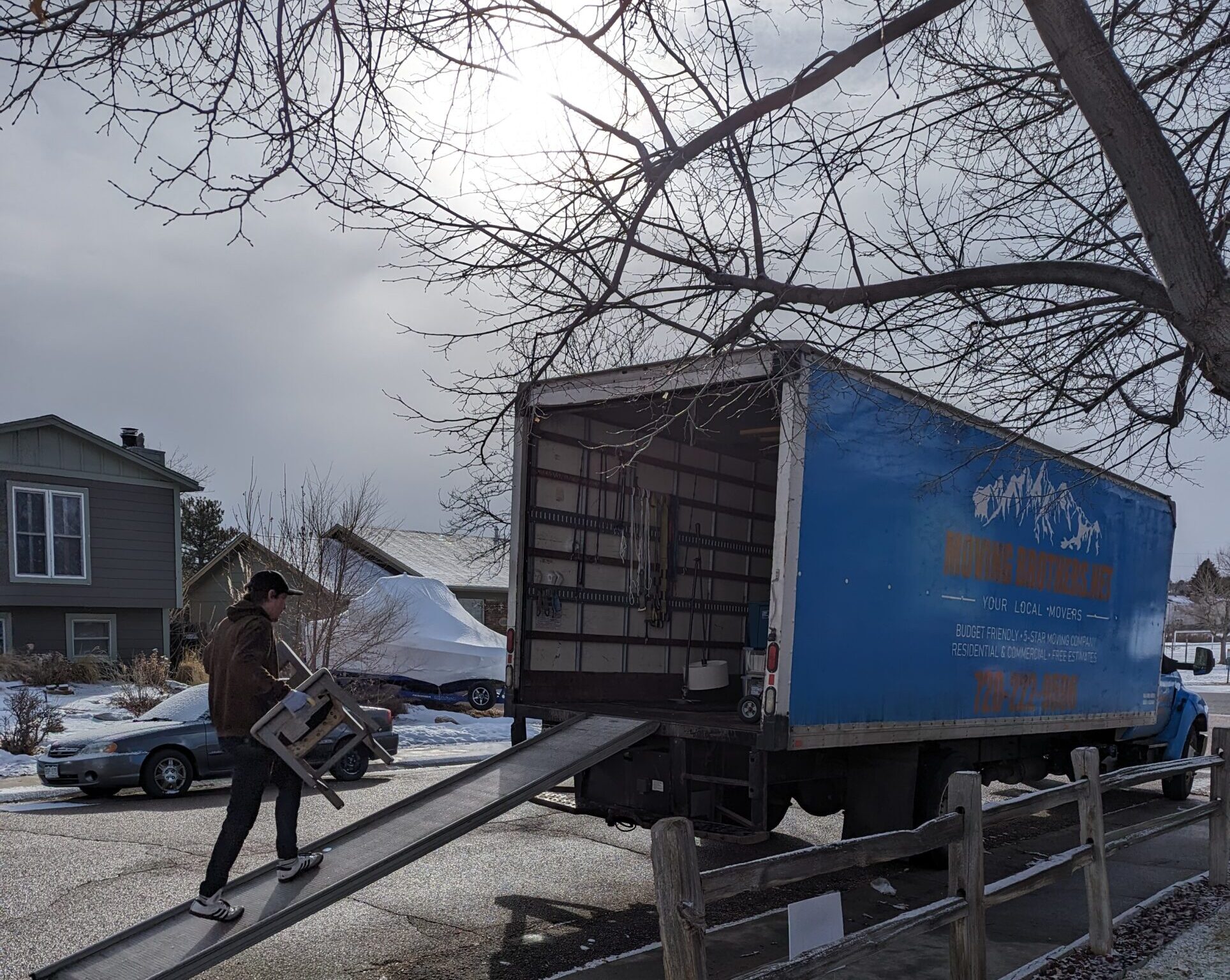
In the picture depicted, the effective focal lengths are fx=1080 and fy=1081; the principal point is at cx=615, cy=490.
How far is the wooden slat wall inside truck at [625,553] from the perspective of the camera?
8.62 m

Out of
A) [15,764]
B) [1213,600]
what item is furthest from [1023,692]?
[1213,600]

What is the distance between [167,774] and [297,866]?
6.23 m

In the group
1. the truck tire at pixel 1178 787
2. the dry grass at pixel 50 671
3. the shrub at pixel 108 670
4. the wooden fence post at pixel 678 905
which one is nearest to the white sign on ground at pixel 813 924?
the wooden fence post at pixel 678 905

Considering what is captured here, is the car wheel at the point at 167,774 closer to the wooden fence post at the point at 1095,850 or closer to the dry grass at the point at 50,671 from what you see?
the wooden fence post at the point at 1095,850

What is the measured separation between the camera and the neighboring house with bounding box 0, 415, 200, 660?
22250mm

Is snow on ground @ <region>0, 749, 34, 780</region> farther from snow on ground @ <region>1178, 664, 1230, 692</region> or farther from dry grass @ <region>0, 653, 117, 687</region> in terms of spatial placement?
snow on ground @ <region>1178, 664, 1230, 692</region>

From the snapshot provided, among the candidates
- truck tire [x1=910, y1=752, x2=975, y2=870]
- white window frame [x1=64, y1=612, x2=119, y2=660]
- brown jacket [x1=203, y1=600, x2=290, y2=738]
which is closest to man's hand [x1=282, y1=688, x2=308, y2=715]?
brown jacket [x1=203, y1=600, x2=290, y2=738]

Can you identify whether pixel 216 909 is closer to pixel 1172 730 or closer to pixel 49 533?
pixel 1172 730

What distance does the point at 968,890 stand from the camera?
4.98m

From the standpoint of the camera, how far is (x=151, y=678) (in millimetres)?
18906

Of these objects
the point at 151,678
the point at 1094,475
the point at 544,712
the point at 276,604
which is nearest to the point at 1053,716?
the point at 1094,475

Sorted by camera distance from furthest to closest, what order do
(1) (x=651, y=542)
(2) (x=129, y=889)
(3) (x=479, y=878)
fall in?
(1) (x=651, y=542) → (3) (x=479, y=878) → (2) (x=129, y=889)

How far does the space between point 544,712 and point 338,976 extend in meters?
2.82

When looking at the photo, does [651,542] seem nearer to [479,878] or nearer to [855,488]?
[855,488]
